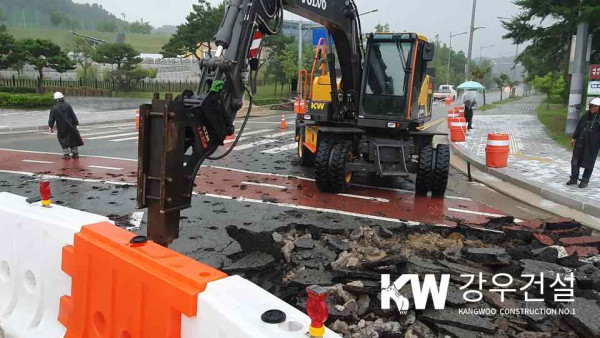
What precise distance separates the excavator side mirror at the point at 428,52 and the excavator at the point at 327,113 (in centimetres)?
2

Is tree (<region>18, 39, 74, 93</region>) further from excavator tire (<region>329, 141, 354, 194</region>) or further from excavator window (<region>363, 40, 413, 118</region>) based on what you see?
excavator tire (<region>329, 141, 354, 194</region>)

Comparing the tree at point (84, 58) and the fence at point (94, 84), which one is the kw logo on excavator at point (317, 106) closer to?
the fence at point (94, 84)

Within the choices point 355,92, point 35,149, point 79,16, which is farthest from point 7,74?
point 79,16

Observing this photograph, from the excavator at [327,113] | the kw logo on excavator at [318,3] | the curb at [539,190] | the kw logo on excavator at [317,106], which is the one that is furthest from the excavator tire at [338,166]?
the curb at [539,190]

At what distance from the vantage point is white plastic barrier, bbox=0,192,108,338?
3.14 metres

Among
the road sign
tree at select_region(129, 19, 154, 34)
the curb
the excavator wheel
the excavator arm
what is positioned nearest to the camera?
the excavator arm

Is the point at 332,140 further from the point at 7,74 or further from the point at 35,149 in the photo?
the point at 7,74

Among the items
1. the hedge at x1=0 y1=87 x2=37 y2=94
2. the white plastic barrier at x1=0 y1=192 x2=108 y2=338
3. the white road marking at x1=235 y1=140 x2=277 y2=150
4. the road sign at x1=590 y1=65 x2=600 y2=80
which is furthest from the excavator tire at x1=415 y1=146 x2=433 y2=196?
the hedge at x1=0 y1=87 x2=37 y2=94

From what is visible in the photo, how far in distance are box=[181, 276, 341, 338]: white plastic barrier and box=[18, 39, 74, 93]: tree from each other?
37873mm

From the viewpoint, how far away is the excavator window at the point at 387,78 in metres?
8.24

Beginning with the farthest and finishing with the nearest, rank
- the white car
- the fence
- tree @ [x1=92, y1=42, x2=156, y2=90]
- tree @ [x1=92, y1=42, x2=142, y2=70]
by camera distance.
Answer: the white car < tree @ [x1=92, y1=42, x2=156, y2=90] < tree @ [x1=92, y1=42, x2=142, y2=70] < the fence

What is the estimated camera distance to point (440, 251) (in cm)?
499

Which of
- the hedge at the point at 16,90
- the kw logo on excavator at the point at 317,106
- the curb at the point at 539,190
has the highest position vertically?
the hedge at the point at 16,90

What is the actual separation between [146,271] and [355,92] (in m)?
7.08
